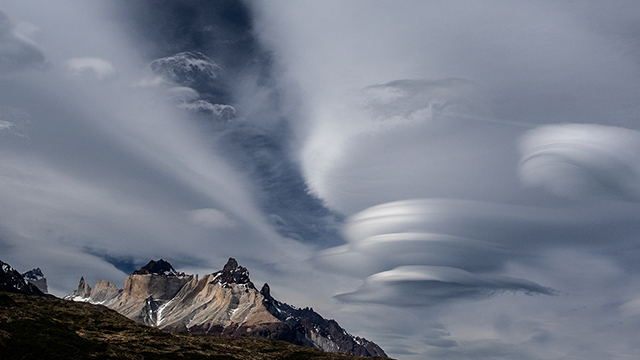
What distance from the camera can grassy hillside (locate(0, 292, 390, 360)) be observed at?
64812 mm

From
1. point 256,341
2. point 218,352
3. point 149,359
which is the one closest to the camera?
point 149,359

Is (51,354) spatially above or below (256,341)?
below

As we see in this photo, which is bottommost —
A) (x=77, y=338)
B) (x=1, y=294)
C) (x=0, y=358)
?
(x=0, y=358)

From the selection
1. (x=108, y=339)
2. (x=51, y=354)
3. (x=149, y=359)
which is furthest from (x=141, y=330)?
(x=51, y=354)

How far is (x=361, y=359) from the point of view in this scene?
376ft

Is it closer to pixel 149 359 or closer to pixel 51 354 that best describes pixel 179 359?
pixel 149 359

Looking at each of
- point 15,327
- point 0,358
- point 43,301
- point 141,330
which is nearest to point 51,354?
point 0,358

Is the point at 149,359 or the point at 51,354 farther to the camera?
the point at 149,359

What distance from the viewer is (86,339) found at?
248 feet

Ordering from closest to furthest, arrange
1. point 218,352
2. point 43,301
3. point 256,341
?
point 218,352 < point 43,301 < point 256,341

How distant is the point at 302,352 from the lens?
4466 inches

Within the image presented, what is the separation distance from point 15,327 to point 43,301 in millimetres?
41346

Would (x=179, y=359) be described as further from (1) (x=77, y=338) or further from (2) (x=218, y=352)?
(1) (x=77, y=338)

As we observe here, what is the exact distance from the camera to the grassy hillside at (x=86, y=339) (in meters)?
64.8
